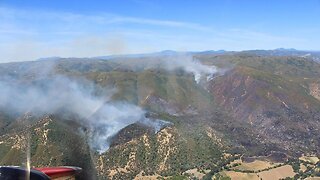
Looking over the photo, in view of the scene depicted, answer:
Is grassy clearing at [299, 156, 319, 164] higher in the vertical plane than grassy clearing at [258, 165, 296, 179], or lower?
lower

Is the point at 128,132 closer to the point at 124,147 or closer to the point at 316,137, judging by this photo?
the point at 124,147

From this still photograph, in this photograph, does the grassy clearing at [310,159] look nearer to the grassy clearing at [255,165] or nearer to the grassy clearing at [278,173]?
the grassy clearing at [278,173]

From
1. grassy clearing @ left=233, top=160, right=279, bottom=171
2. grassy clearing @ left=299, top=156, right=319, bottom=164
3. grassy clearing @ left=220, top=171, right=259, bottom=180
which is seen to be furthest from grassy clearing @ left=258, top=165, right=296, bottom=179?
grassy clearing @ left=299, top=156, right=319, bottom=164

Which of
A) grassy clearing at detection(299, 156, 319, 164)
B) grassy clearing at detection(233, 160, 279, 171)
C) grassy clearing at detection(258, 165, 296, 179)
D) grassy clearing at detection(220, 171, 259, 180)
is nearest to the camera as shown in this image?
grassy clearing at detection(220, 171, 259, 180)

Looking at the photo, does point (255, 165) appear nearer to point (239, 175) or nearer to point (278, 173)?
point (278, 173)

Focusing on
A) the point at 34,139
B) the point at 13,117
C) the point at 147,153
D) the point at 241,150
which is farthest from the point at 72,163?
the point at 13,117

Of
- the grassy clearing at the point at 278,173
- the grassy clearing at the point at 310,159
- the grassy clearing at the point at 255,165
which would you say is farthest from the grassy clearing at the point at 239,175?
the grassy clearing at the point at 310,159

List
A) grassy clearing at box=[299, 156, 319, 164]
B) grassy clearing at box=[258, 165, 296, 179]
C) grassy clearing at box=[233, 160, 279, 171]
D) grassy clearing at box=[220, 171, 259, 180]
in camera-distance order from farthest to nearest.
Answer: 1. grassy clearing at box=[299, 156, 319, 164]
2. grassy clearing at box=[233, 160, 279, 171]
3. grassy clearing at box=[258, 165, 296, 179]
4. grassy clearing at box=[220, 171, 259, 180]

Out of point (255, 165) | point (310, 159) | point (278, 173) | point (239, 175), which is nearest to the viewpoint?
point (239, 175)

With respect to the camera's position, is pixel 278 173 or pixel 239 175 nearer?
pixel 239 175

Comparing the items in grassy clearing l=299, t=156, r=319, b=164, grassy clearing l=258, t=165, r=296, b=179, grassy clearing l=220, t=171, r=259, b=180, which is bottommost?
grassy clearing l=299, t=156, r=319, b=164

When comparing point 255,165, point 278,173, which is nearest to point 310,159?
point 278,173

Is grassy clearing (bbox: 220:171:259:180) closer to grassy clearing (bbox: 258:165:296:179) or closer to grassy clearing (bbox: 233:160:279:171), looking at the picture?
grassy clearing (bbox: 258:165:296:179)
